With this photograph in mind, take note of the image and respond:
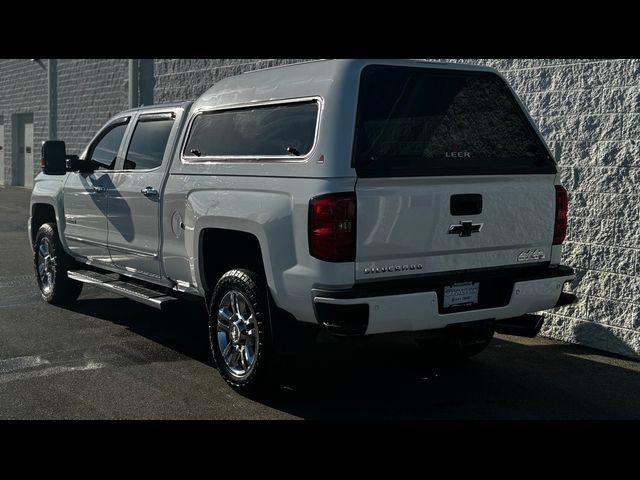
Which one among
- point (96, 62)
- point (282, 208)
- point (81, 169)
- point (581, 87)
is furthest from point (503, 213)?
point (96, 62)

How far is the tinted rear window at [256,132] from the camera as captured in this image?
5.05m

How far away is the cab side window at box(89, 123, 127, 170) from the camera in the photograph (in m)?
7.38

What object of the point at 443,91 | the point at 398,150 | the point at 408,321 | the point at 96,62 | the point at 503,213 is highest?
the point at 96,62

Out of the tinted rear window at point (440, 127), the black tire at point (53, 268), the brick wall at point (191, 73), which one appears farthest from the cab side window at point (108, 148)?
the brick wall at point (191, 73)

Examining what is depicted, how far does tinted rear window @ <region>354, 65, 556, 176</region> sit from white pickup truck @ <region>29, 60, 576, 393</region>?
10 mm

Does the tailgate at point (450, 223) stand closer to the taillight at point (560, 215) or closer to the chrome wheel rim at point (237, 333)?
the taillight at point (560, 215)

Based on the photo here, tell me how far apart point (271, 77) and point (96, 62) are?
52.3 feet

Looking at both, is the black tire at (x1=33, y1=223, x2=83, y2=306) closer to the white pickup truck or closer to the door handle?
the door handle

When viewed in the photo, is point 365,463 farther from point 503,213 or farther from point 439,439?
point 503,213

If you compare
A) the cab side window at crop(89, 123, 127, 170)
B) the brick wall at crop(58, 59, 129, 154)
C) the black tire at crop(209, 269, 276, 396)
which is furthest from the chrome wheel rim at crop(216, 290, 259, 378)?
the brick wall at crop(58, 59, 129, 154)

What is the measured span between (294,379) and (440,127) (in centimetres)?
216

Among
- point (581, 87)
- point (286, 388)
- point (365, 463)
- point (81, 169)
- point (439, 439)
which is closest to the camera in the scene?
point (365, 463)

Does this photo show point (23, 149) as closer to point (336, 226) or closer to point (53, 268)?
point (53, 268)

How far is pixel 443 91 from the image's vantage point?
5.32m
